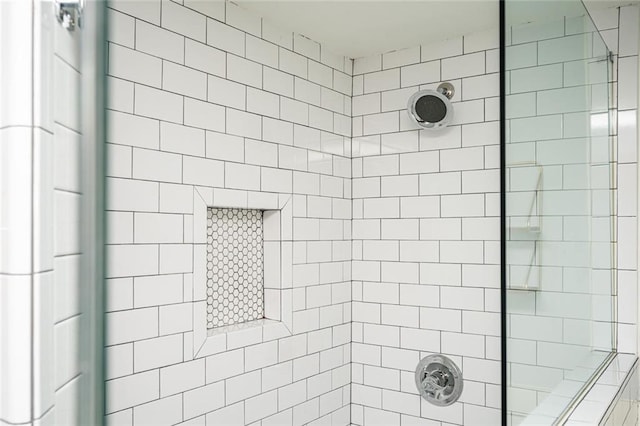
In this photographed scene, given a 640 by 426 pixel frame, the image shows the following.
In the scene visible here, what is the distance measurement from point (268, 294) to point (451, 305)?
809 millimetres

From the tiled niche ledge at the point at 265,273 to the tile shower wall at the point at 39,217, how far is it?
1221mm

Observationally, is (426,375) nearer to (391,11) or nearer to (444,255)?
(444,255)

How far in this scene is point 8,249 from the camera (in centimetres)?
66

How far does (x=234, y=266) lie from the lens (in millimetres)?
2193

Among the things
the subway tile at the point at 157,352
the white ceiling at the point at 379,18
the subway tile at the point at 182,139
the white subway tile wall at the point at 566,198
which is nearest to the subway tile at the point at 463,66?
the white ceiling at the point at 379,18

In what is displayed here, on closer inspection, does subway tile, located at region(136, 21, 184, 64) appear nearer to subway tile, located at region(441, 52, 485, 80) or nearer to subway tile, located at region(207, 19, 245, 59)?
subway tile, located at region(207, 19, 245, 59)

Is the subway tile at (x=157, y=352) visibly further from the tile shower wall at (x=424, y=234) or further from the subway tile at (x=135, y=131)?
the tile shower wall at (x=424, y=234)

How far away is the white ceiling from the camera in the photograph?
212 centimetres

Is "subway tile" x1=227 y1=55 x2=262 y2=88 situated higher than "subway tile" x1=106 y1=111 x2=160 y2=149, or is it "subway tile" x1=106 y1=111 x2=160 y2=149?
"subway tile" x1=227 y1=55 x2=262 y2=88

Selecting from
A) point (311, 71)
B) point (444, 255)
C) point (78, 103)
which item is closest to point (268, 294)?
point (444, 255)

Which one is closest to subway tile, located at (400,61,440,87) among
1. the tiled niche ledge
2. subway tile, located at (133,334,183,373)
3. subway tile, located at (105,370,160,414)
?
the tiled niche ledge

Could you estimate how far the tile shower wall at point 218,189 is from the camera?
5.57ft

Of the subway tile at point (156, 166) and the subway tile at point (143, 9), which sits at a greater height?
the subway tile at point (143, 9)

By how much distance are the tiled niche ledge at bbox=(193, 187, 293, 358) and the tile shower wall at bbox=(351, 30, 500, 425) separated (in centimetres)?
52
